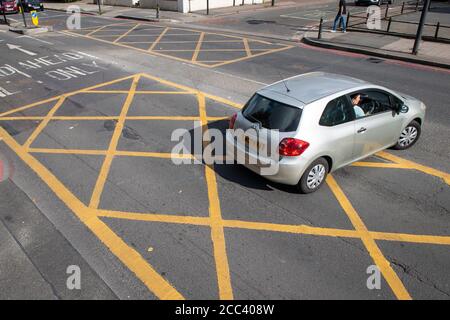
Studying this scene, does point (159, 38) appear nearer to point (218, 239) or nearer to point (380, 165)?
point (380, 165)

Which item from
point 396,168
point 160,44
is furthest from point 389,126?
point 160,44

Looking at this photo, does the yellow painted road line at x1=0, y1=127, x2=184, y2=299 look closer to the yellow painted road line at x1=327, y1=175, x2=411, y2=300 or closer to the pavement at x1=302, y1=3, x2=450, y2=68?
the yellow painted road line at x1=327, y1=175, x2=411, y2=300

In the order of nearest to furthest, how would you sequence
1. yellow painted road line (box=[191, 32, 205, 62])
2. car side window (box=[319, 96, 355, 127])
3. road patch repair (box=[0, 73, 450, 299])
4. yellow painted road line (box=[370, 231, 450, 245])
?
road patch repair (box=[0, 73, 450, 299]) → yellow painted road line (box=[370, 231, 450, 245]) → car side window (box=[319, 96, 355, 127]) → yellow painted road line (box=[191, 32, 205, 62])

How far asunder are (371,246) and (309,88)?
9.23ft

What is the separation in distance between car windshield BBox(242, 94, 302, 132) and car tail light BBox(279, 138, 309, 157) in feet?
0.65

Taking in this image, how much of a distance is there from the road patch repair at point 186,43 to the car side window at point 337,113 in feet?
28.9

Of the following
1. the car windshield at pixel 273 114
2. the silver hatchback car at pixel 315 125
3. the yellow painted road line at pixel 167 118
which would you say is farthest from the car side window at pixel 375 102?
the yellow painted road line at pixel 167 118

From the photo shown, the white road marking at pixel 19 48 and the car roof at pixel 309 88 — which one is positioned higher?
the car roof at pixel 309 88

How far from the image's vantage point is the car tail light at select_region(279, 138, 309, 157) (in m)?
5.43

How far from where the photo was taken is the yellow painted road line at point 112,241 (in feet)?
13.9

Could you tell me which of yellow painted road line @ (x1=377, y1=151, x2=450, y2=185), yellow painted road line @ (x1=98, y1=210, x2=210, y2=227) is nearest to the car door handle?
yellow painted road line @ (x1=377, y1=151, x2=450, y2=185)

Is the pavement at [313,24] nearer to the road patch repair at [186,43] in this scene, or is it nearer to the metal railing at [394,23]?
the metal railing at [394,23]

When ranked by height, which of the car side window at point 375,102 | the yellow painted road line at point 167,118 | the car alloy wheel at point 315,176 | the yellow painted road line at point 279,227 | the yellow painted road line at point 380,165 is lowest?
the yellow painted road line at point 279,227
